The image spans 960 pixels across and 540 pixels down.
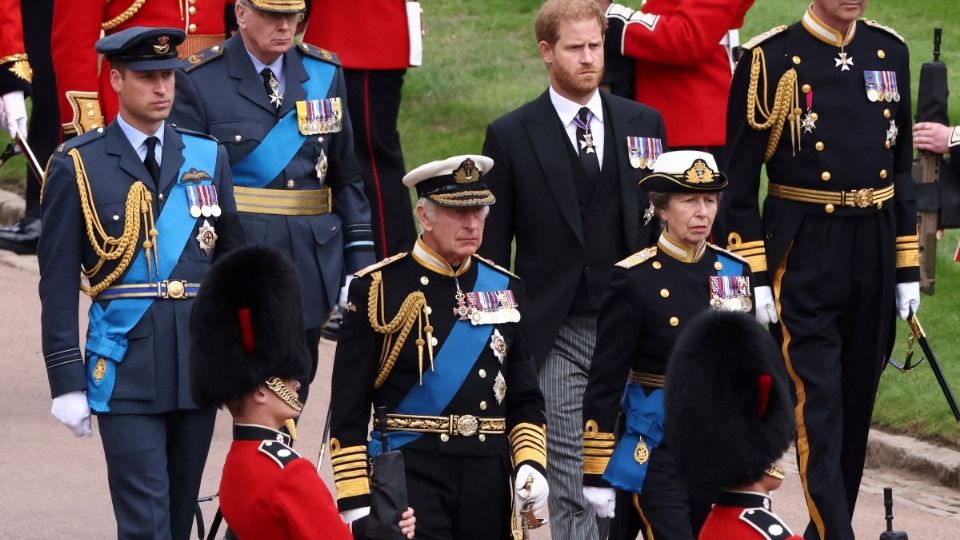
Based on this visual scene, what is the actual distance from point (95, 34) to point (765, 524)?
4504mm

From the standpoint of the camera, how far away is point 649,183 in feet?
23.5

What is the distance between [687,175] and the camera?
23.1 feet

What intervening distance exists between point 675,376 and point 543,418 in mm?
1060

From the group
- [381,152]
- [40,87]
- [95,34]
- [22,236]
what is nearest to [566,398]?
[95,34]

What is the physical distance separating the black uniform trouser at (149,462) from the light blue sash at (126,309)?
0.11 m

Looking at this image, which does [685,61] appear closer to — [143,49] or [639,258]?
[639,258]

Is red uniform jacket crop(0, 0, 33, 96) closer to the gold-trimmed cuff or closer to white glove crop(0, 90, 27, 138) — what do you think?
white glove crop(0, 90, 27, 138)

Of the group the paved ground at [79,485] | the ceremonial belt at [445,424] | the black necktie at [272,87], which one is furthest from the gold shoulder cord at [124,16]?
the ceremonial belt at [445,424]

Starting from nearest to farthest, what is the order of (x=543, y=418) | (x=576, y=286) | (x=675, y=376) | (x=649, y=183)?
1. (x=675, y=376)
2. (x=543, y=418)
3. (x=649, y=183)
4. (x=576, y=286)

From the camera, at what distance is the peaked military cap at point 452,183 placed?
6.57 meters

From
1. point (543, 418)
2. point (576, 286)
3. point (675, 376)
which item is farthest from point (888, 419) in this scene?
point (675, 376)

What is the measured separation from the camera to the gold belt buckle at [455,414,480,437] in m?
6.57

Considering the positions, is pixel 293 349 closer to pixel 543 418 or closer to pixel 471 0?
pixel 543 418

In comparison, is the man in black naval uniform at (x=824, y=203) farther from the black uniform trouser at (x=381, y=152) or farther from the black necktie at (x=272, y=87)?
the black uniform trouser at (x=381, y=152)
